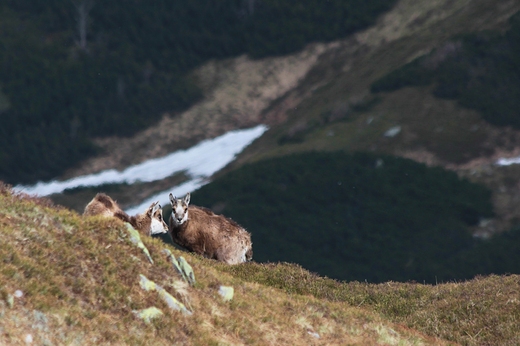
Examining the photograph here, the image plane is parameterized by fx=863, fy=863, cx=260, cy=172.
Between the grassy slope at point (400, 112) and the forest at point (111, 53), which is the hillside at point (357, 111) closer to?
the grassy slope at point (400, 112)

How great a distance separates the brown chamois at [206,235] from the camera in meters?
30.0

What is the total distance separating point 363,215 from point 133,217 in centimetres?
9062

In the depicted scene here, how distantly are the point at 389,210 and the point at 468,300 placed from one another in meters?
92.8

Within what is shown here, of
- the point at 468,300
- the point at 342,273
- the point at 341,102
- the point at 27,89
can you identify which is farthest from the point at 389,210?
the point at 468,300

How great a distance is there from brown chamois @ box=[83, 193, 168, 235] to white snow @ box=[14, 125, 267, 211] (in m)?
91.1

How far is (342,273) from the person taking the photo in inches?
4247

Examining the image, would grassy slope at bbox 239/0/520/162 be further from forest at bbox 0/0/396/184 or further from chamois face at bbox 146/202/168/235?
chamois face at bbox 146/202/168/235

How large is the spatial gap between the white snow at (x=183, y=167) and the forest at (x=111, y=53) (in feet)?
31.1

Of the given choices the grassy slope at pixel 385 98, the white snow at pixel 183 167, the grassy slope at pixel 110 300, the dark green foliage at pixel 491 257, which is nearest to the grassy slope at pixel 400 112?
the grassy slope at pixel 385 98

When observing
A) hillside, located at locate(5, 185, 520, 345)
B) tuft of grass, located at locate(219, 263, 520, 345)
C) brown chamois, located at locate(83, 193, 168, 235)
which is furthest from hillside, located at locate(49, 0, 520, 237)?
hillside, located at locate(5, 185, 520, 345)

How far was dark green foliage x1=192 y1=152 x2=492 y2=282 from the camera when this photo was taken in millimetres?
109750

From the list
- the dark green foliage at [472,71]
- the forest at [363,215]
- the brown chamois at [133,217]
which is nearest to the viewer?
the brown chamois at [133,217]

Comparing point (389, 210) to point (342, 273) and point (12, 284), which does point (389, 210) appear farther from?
point (12, 284)

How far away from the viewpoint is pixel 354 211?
119875 mm
